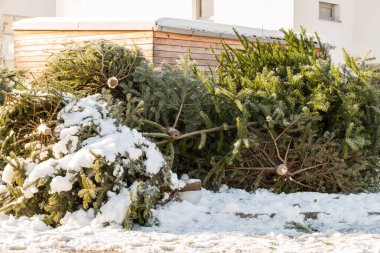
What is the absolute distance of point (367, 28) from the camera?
24.1 m

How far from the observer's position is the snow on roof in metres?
12.6

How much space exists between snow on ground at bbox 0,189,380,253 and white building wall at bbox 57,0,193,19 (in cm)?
1716

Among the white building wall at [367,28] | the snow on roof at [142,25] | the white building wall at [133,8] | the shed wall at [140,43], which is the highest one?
the white building wall at [133,8]

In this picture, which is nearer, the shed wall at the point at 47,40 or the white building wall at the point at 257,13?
the shed wall at the point at 47,40

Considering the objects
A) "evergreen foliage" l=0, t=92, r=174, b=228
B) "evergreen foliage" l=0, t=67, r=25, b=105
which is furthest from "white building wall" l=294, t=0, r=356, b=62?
"evergreen foliage" l=0, t=92, r=174, b=228

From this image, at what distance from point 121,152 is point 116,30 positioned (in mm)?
6931

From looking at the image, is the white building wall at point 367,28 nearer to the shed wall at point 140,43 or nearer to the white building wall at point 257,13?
the white building wall at point 257,13

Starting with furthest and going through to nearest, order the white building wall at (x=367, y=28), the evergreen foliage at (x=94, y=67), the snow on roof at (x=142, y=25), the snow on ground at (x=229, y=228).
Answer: the white building wall at (x=367, y=28) → the snow on roof at (x=142, y=25) → the evergreen foliage at (x=94, y=67) → the snow on ground at (x=229, y=228)

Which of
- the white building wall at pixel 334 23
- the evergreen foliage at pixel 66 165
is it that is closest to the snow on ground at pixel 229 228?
the evergreen foliage at pixel 66 165

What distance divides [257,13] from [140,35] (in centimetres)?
1026

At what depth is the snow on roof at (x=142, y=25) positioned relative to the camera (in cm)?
1261

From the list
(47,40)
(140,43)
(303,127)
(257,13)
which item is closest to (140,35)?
(140,43)

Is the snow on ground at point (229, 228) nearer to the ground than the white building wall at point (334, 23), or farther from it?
nearer to the ground

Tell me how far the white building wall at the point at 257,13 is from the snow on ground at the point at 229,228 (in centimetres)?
1441
